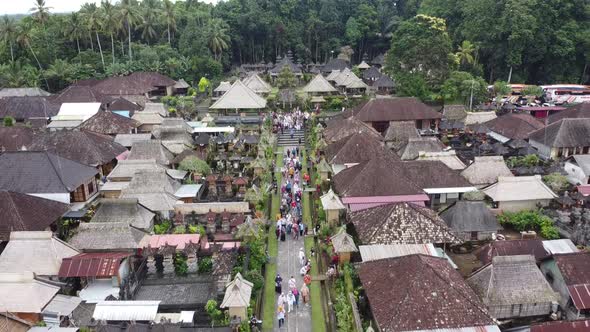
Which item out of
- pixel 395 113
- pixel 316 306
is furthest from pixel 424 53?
pixel 316 306

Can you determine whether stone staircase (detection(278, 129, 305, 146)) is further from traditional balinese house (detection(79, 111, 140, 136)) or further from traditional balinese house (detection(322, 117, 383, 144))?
traditional balinese house (detection(79, 111, 140, 136))

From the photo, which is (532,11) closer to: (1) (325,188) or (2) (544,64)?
(2) (544,64)

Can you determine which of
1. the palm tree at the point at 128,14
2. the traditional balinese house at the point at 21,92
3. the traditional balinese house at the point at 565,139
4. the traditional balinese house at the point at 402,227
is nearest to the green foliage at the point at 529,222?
the traditional balinese house at the point at 402,227

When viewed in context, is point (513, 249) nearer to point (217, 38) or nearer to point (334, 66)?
point (334, 66)

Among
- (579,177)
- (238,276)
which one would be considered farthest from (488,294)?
(579,177)

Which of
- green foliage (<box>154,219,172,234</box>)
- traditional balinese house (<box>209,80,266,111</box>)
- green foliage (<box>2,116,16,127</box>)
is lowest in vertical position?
green foliage (<box>154,219,172,234</box>)

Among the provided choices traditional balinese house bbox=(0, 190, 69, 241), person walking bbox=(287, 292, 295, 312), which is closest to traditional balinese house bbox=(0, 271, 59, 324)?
traditional balinese house bbox=(0, 190, 69, 241)
